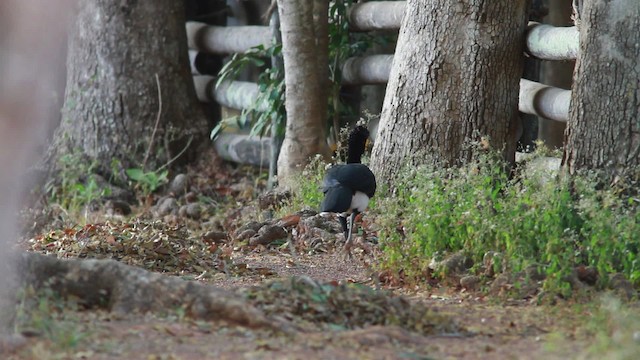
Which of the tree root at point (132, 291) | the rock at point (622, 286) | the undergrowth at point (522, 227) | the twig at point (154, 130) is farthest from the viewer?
the twig at point (154, 130)

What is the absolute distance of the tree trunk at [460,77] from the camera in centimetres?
862

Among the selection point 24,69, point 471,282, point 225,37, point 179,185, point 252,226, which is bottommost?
point 179,185

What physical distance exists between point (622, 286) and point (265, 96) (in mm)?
5846

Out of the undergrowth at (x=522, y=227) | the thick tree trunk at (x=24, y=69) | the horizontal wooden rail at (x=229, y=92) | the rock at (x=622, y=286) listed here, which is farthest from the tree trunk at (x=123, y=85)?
the thick tree trunk at (x=24, y=69)

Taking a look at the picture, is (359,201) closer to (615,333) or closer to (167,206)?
(167,206)

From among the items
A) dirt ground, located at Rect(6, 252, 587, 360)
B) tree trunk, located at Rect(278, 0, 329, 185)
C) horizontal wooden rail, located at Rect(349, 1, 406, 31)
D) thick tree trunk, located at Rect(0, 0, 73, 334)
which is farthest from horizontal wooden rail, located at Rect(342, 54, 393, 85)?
thick tree trunk, located at Rect(0, 0, 73, 334)

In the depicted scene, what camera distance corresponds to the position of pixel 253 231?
904 centimetres

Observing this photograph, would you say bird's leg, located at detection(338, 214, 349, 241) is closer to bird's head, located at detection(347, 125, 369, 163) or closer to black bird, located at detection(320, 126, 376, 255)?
black bird, located at detection(320, 126, 376, 255)

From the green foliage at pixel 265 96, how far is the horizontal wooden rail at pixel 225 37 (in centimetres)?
25

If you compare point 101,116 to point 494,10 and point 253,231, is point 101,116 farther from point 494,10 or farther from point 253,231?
point 494,10

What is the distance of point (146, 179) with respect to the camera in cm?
1173

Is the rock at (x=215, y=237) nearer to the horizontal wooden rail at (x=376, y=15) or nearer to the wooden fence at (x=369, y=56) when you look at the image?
the wooden fence at (x=369, y=56)

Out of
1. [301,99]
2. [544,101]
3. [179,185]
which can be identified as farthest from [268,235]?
[179,185]

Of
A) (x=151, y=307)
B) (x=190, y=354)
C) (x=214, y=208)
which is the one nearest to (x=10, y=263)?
(x=151, y=307)
